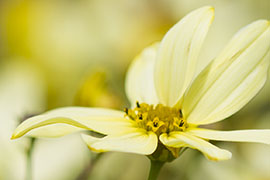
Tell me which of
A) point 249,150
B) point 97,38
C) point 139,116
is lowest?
point 249,150

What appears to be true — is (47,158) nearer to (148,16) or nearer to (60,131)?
(60,131)

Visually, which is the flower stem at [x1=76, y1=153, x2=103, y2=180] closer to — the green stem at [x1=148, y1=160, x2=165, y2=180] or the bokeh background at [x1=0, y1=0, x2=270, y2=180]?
the bokeh background at [x1=0, y1=0, x2=270, y2=180]

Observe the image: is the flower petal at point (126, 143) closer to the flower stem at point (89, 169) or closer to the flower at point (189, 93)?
the flower at point (189, 93)

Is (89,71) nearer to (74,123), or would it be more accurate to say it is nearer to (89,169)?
(89,169)

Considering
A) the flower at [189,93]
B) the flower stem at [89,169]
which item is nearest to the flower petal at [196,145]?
the flower at [189,93]

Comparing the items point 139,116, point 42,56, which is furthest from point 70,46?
point 139,116
